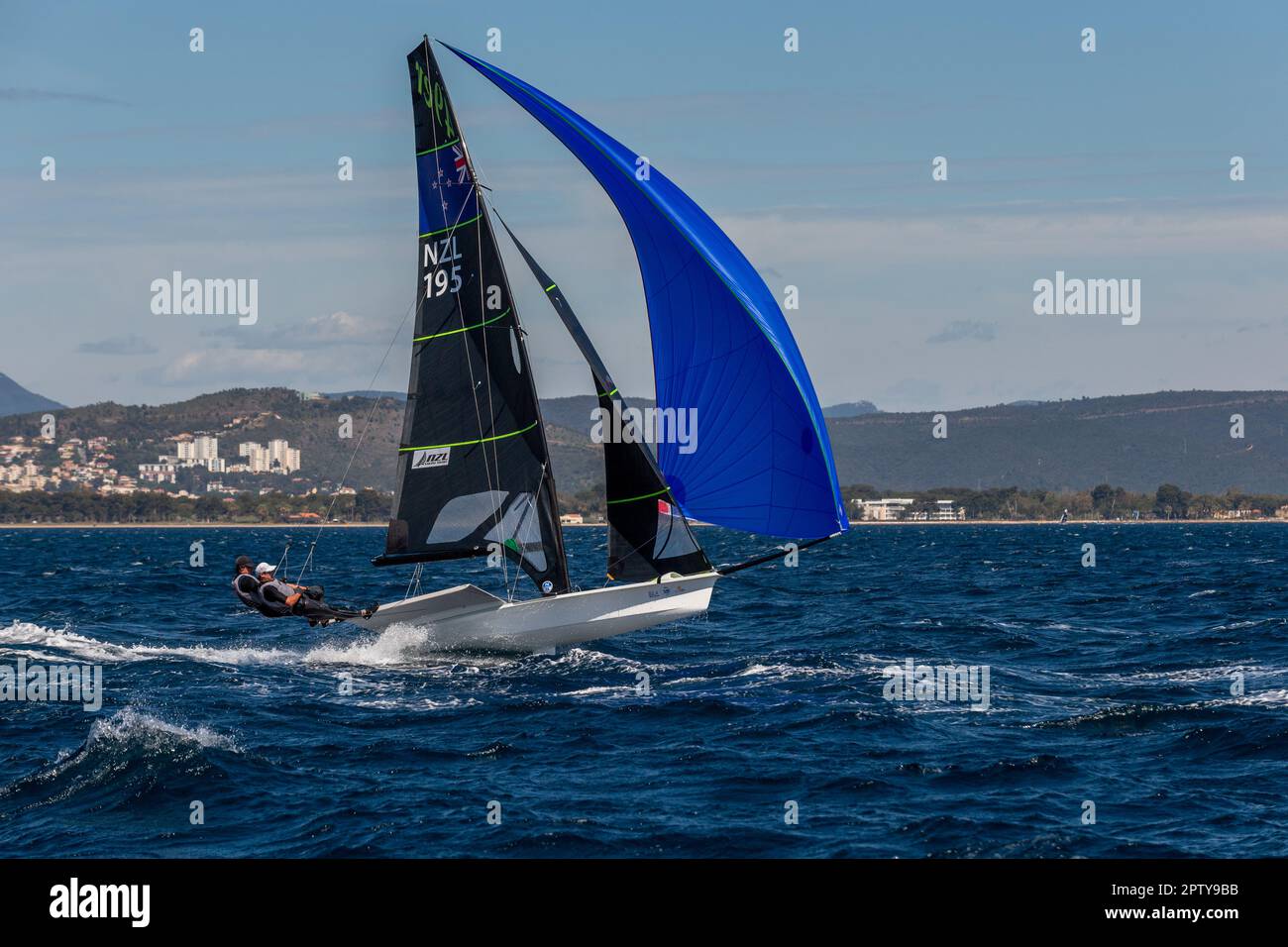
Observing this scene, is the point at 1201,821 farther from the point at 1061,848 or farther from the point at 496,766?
the point at 496,766

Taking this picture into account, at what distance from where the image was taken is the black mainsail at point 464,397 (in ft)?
77.0

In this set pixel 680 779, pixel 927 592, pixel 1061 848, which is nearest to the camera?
pixel 1061 848

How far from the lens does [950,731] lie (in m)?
17.8

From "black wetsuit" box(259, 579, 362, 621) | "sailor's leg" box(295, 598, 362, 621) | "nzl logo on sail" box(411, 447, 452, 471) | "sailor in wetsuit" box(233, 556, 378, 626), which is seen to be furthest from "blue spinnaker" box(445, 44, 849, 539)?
"sailor in wetsuit" box(233, 556, 378, 626)

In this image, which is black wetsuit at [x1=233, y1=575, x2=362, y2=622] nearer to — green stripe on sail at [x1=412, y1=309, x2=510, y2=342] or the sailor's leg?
the sailor's leg

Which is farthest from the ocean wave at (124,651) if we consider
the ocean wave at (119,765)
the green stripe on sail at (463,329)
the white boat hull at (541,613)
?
the ocean wave at (119,765)

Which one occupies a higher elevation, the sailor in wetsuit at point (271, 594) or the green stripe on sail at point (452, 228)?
the green stripe on sail at point (452, 228)

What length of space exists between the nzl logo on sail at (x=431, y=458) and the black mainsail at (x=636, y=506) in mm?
2882

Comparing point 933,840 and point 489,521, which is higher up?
point 489,521

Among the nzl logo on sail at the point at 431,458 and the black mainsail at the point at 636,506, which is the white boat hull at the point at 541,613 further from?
the nzl logo on sail at the point at 431,458

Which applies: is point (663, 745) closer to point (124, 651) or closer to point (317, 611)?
point (317, 611)

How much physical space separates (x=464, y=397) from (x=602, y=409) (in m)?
2.50
